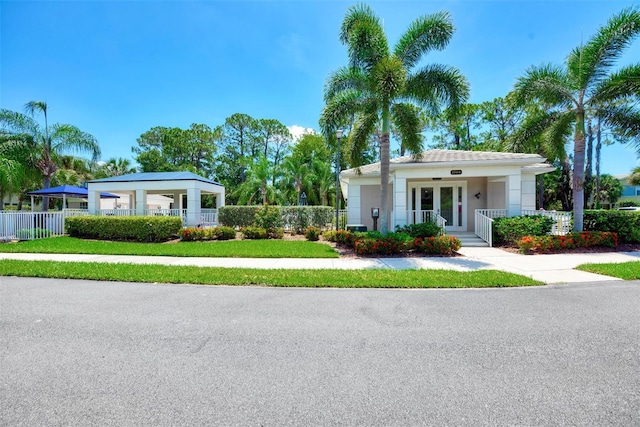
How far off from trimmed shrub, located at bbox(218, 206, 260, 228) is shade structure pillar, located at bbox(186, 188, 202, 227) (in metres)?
1.37

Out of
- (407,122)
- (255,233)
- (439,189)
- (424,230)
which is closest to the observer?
(407,122)

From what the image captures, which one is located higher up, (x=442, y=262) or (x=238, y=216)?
(x=238, y=216)

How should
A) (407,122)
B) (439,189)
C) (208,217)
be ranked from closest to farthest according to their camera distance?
(407,122) < (439,189) < (208,217)

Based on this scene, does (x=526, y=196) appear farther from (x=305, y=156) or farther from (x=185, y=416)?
(x=305, y=156)

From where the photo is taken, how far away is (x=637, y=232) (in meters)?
11.1

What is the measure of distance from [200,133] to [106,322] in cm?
4150

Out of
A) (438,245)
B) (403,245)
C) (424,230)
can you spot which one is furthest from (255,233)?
(438,245)

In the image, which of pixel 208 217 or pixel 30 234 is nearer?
pixel 30 234

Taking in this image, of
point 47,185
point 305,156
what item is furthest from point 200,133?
point 47,185

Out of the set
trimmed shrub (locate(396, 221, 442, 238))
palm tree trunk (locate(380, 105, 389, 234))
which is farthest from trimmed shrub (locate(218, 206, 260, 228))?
trimmed shrub (locate(396, 221, 442, 238))

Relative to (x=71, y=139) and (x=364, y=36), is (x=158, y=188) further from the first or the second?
(x=364, y=36)

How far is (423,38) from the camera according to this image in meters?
10.3

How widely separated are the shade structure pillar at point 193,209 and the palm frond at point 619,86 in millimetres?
19616

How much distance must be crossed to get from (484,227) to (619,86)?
715 centimetres
